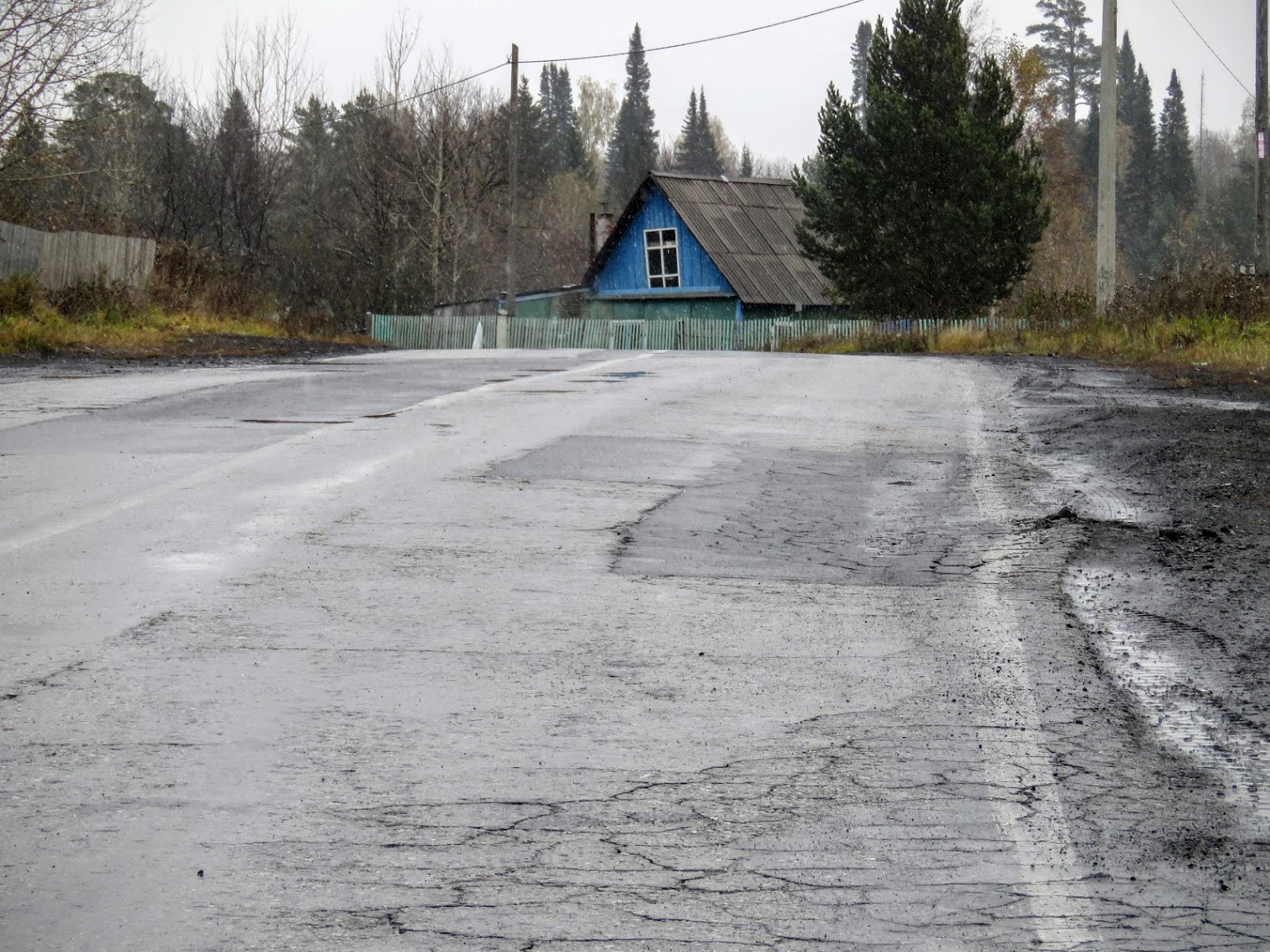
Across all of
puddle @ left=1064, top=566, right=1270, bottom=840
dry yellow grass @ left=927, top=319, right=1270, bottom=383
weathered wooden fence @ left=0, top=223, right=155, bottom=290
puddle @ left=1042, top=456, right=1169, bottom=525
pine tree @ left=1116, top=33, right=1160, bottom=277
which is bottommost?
puddle @ left=1064, top=566, right=1270, bottom=840

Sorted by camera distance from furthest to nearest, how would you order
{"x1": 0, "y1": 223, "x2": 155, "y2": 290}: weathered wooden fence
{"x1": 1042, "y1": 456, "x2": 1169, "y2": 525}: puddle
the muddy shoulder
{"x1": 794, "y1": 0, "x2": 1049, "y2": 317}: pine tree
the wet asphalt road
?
{"x1": 794, "y1": 0, "x2": 1049, "y2": 317}: pine tree, {"x1": 0, "y1": 223, "x2": 155, "y2": 290}: weathered wooden fence, {"x1": 1042, "y1": 456, "x2": 1169, "y2": 525}: puddle, the muddy shoulder, the wet asphalt road

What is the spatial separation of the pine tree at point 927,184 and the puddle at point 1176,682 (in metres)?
29.4

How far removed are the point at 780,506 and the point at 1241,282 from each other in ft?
52.3

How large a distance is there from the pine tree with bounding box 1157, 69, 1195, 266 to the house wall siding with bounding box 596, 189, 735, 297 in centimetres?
4081

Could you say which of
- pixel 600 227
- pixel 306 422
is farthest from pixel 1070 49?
pixel 306 422

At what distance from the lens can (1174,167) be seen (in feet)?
295

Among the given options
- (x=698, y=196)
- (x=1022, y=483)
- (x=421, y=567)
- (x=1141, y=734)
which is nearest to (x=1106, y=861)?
(x=1141, y=734)

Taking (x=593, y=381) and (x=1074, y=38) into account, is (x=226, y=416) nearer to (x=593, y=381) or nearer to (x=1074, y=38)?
(x=593, y=381)

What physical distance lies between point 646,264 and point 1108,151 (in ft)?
90.6

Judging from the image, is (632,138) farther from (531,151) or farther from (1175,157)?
(1175,157)

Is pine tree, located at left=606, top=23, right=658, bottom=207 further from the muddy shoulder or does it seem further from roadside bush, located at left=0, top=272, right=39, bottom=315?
the muddy shoulder

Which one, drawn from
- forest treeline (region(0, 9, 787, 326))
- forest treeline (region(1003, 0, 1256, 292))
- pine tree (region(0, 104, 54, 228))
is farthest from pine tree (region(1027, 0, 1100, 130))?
pine tree (region(0, 104, 54, 228))

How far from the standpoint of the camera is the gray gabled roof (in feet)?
156

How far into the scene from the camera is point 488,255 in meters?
69.8
